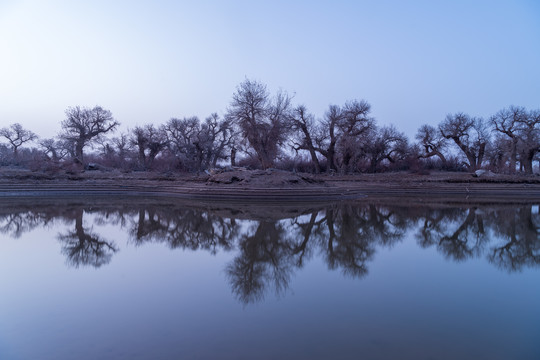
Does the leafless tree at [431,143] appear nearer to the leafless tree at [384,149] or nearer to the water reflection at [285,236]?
the leafless tree at [384,149]

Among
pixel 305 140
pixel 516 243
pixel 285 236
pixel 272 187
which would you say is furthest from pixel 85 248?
pixel 305 140

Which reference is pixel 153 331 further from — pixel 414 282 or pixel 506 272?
pixel 506 272

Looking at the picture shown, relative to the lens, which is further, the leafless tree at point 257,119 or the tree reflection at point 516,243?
the leafless tree at point 257,119

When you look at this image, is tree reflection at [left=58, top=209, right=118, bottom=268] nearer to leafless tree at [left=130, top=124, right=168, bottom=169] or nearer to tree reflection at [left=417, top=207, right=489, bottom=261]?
tree reflection at [left=417, top=207, right=489, bottom=261]

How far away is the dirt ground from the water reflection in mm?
7688

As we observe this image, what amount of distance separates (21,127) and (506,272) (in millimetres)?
68031

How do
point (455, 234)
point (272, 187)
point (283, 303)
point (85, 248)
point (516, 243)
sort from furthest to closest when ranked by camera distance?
point (272, 187)
point (455, 234)
point (516, 243)
point (85, 248)
point (283, 303)

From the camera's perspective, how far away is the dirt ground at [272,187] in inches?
889

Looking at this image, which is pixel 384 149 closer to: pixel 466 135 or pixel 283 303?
pixel 466 135

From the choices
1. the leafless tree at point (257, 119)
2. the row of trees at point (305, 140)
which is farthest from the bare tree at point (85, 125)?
the leafless tree at point (257, 119)

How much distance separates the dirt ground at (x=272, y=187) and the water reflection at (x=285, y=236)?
303 inches

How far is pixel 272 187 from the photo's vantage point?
23.0 meters

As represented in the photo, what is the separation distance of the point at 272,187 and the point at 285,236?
43.7 feet

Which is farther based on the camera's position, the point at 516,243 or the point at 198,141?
the point at 198,141
